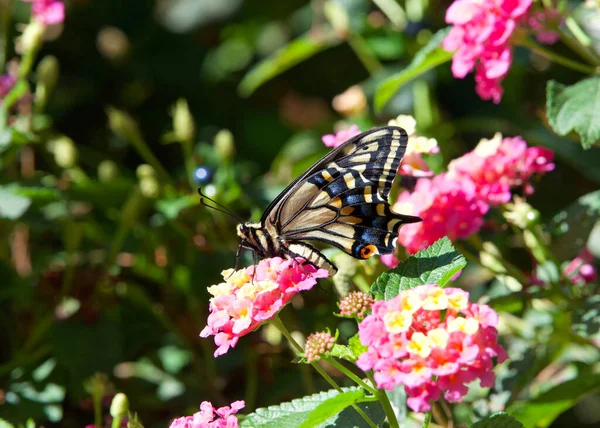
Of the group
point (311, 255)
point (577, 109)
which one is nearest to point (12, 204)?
point (311, 255)

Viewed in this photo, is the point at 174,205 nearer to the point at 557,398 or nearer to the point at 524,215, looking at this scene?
the point at 524,215

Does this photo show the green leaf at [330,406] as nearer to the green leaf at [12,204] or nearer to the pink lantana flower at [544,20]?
the pink lantana flower at [544,20]

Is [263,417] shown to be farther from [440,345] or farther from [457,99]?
[457,99]

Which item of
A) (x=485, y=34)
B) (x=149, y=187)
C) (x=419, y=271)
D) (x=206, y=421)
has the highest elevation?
(x=149, y=187)

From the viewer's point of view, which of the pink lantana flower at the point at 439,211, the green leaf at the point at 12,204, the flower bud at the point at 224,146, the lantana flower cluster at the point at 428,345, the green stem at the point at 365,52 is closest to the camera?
the lantana flower cluster at the point at 428,345

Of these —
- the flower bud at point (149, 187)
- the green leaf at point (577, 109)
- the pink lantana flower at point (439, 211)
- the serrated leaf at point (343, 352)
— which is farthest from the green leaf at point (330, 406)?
the flower bud at point (149, 187)

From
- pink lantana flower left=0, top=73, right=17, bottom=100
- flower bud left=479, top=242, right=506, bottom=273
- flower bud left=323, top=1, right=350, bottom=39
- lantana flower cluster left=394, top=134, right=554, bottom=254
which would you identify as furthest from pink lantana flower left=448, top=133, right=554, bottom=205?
pink lantana flower left=0, top=73, right=17, bottom=100

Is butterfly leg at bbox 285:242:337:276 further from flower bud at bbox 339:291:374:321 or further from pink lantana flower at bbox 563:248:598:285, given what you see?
pink lantana flower at bbox 563:248:598:285
